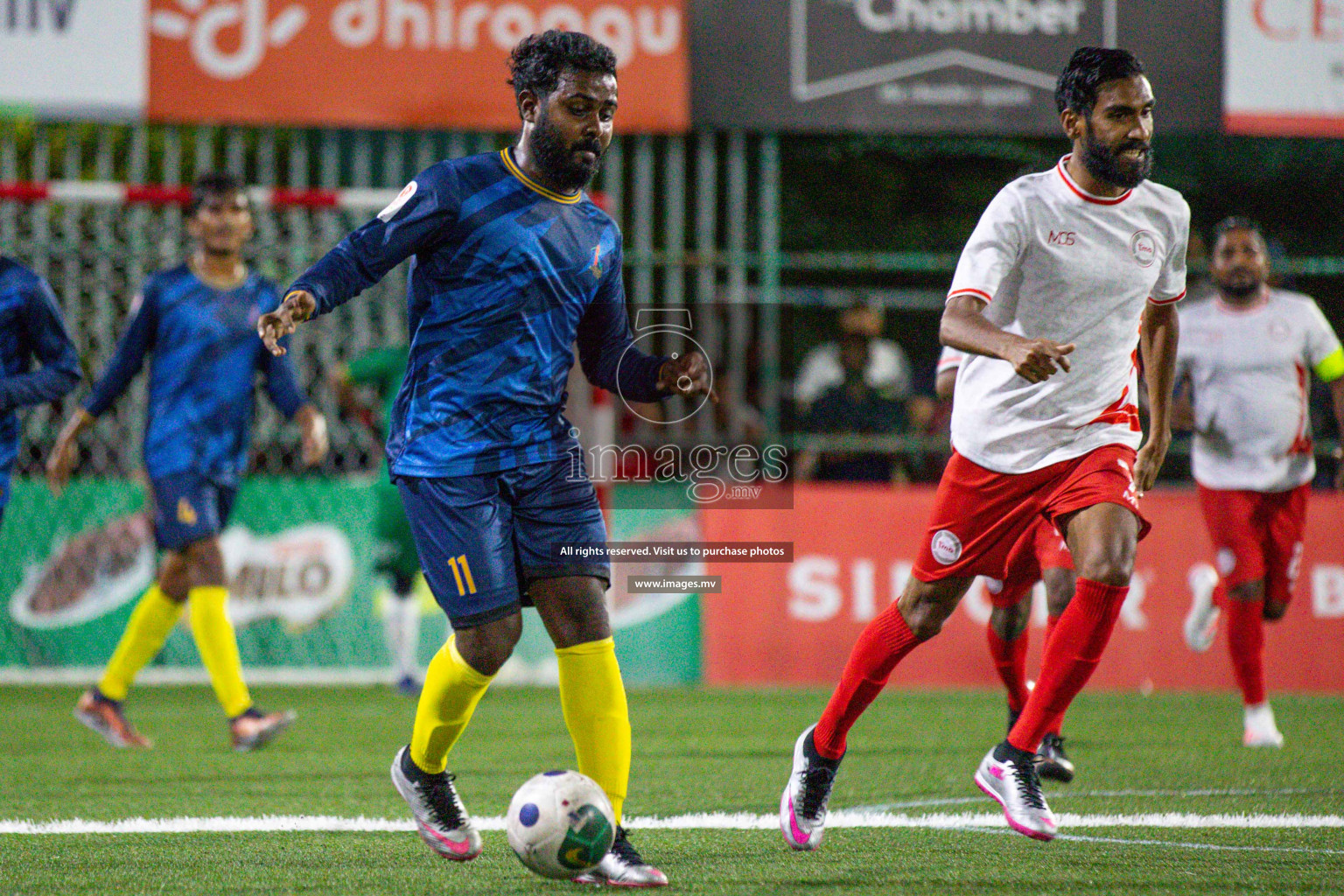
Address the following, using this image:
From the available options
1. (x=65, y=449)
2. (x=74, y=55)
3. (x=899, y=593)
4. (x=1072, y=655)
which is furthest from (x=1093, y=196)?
(x=74, y=55)

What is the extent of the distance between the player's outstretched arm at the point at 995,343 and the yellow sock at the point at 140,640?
4.20 m

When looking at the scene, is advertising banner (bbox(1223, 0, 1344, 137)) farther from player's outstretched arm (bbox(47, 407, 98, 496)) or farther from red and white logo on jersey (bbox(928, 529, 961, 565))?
player's outstretched arm (bbox(47, 407, 98, 496))

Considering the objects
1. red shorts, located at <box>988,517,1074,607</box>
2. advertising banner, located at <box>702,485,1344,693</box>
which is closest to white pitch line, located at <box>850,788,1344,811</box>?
red shorts, located at <box>988,517,1074,607</box>

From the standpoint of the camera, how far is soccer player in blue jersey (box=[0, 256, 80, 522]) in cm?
621

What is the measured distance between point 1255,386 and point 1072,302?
344 centimetres

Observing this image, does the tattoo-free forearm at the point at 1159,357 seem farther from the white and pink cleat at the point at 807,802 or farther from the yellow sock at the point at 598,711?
the yellow sock at the point at 598,711

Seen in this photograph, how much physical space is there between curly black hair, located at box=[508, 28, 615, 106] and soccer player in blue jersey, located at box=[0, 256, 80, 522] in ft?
9.24

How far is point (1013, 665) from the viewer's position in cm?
629

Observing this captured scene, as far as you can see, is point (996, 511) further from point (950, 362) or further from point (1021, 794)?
point (950, 362)

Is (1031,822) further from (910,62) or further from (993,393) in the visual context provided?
(910,62)

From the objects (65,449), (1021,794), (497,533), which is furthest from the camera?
(65,449)

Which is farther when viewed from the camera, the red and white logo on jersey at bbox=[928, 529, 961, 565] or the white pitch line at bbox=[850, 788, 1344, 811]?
the white pitch line at bbox=[850, 788, 1344, 811]

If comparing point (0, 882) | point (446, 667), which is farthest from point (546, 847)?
point (0, 882)

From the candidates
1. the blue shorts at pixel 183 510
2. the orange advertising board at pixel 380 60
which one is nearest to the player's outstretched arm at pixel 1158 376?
the blue shorts at pixel 183 510
